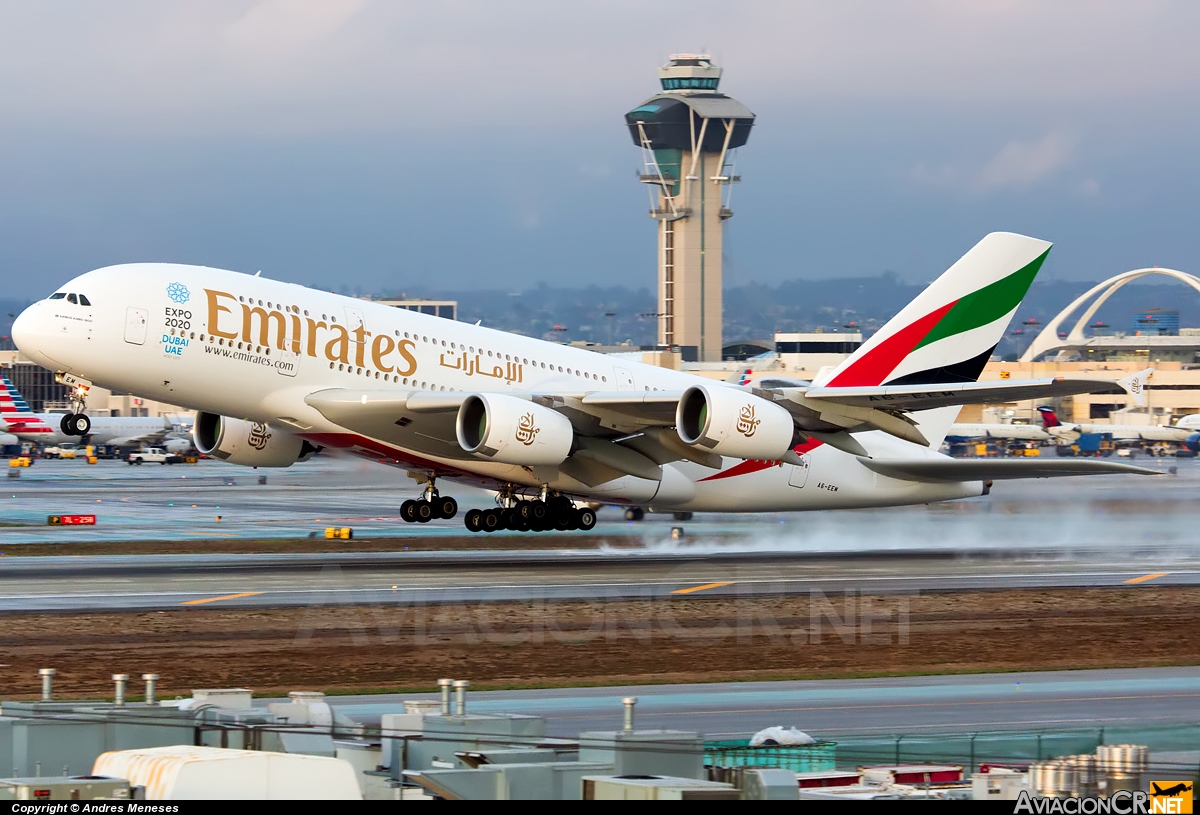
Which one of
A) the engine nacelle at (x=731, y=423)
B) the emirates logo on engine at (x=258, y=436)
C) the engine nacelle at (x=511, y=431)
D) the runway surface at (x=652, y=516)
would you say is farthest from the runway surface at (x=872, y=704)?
the emirates logo on engine at (x=258, y=436)

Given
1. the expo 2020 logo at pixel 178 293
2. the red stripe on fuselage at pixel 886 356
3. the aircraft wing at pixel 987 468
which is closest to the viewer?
the expo 2020 logo at pixel 178 293

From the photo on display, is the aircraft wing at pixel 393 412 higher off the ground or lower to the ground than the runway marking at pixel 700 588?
higher

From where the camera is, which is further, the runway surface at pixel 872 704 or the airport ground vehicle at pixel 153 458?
the airport ground vehicle at pixel 153 458

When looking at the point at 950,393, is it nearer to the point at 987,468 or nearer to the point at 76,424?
the point at 987,468

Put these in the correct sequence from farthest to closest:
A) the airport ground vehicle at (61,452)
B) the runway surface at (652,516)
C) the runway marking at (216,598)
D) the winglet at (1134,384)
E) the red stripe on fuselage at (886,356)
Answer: the airport ground vehicle at (61,452), the runway surface at (652,516), the red stripe on fuselage at (886,356), the winglet at (1134,384), the runway marking at (216,598)

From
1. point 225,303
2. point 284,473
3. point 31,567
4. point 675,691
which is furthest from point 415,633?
point 284,473

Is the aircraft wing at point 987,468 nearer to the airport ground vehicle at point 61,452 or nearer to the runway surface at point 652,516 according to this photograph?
the runway surface at point 652,516

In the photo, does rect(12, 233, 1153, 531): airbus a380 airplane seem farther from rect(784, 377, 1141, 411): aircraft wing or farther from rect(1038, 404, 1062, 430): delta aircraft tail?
rect(1038, 404, 1062, 430): delta aircraft tail

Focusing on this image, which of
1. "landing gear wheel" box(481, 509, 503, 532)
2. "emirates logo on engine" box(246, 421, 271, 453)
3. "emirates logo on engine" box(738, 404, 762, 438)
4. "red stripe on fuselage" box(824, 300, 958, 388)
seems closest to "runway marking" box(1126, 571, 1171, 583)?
"red stripe on fuselage" box(824, 300, 958, 388)
